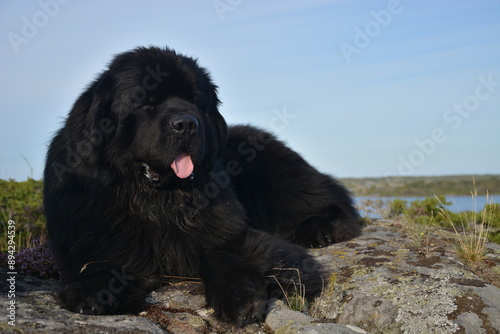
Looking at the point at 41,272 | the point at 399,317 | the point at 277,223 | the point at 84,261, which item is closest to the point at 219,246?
the point at 84,261

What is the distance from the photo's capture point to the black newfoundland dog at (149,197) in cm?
288

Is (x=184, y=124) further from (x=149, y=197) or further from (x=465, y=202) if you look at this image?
(x=465, y=202)

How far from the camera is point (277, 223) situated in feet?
15.4

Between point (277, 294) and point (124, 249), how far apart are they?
3.09 feet

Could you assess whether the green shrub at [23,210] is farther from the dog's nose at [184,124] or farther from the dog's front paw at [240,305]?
the dog's front paw at [240,305]

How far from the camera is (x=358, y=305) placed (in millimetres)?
2770

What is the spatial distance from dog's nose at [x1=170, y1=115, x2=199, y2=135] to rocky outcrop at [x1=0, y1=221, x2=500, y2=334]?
0.94m

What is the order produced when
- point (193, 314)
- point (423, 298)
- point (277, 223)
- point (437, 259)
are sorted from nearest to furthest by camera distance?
point (193, 314) < point (423, 298) < point (437, 259) < point (277, 223)

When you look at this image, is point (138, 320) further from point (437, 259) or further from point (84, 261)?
point (437, 259)

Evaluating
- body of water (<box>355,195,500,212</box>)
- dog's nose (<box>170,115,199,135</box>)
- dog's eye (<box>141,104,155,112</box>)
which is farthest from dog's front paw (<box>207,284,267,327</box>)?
body of water (<box>355,195,500,212</box>)

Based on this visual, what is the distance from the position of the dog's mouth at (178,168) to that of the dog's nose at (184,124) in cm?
15

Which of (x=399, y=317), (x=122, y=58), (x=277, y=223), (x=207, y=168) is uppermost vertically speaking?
(x=122, y=58)

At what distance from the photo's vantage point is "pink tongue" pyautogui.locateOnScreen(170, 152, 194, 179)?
3.14 m

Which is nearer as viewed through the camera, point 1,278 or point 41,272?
point 1,278
